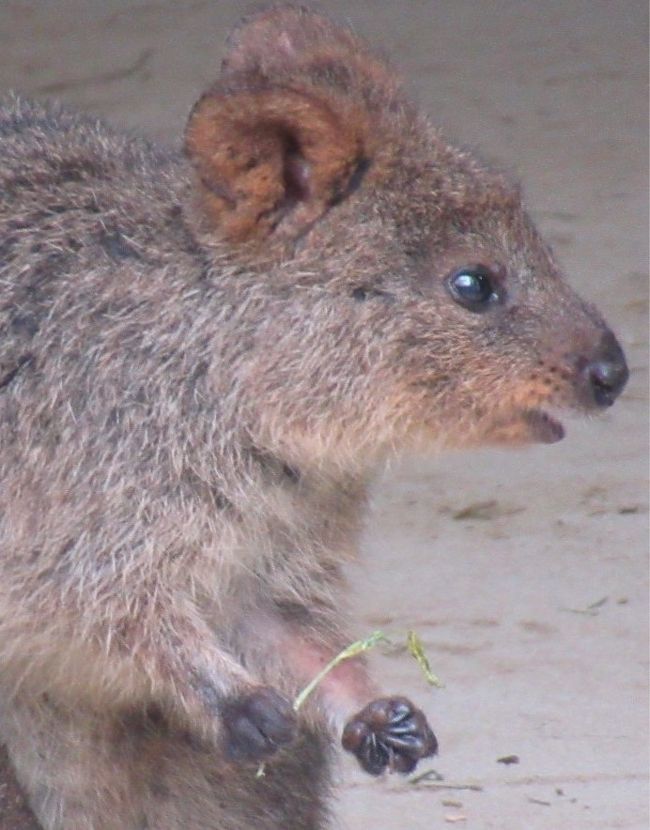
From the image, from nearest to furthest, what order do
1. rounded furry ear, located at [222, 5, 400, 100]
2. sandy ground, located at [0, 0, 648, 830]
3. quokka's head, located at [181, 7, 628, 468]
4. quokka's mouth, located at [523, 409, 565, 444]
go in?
quokka's head, located at [181, 7, 628, 468], quokka's mouth, located at [523, 409, 565, 444], rounded furry ear, located at [222, 5, 400, 100], sandy ground, located at [0, 0, 648, 830]

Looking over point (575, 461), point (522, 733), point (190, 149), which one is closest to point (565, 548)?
point (575, 461)

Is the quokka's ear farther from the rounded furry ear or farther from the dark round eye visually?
the dark round eye

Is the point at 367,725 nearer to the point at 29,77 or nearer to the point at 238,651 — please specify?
the point at 238,651

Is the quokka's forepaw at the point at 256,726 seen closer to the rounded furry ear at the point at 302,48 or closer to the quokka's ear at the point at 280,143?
the quokka's ear at the point at 280,143

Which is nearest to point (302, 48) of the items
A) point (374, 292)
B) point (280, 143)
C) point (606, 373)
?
point (280, 143)

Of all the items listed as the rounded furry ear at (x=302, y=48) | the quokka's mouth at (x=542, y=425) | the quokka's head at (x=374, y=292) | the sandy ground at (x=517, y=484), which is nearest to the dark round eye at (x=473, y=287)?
the quokka's head at (x=374, y=292)

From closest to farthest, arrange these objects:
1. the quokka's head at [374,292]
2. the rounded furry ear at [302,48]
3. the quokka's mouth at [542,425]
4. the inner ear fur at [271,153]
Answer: the inner ear fur at [271,153], the quokka's head at [374,292], the quokka's mouth at [542,425], the rounded furry ear at [302,48]

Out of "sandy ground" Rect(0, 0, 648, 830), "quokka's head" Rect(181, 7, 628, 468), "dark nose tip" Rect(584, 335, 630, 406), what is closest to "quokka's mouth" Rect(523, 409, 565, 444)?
"quokka's head" Rect(181, 7, 628, 468)
